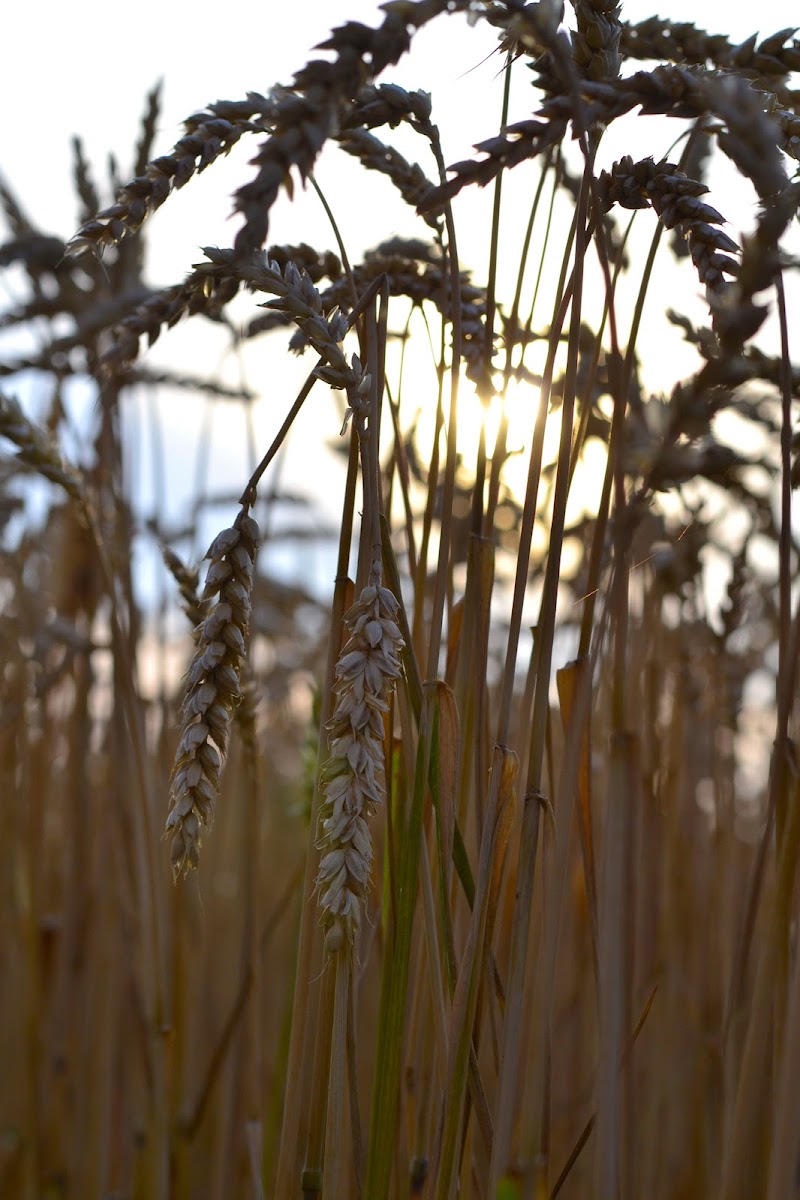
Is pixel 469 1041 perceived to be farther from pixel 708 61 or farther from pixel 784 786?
pixel 708 61

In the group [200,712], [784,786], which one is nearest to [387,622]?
[200,712]

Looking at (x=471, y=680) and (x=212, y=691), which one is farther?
(x=471, y=680)

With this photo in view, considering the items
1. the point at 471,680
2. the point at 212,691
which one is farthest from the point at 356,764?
the point at 471,680

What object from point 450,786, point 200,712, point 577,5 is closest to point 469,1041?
point 450,786

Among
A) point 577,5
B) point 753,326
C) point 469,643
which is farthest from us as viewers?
point 469,643

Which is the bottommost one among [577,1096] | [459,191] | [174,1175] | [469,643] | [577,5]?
[174,1175]

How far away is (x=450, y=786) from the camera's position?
0.78 metres

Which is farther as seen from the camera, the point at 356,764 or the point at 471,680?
the point at 471,680

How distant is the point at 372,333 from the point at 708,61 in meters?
0.34

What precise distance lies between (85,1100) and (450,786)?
1.09m

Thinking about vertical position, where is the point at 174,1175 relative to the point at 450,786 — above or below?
below

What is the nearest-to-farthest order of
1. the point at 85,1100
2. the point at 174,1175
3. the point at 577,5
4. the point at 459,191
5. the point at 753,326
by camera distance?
the point at 753,326
the point at 459,191
the point at 577,5
the point at 174,1175
the point at 85,1100

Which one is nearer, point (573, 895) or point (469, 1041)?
point (469, 1041)

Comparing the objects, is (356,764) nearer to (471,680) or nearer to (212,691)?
(212,691)
